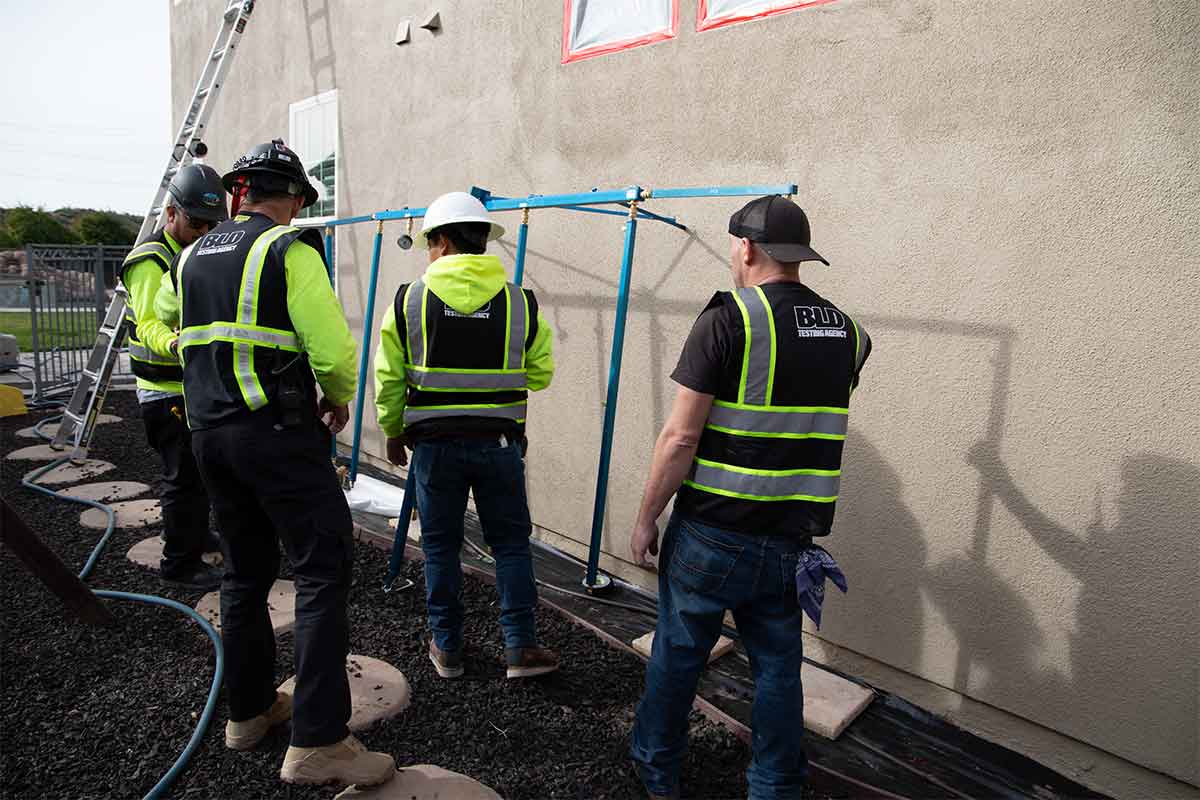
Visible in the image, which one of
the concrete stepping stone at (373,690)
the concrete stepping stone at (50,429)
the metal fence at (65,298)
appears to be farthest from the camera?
the metal fence at (65,298)

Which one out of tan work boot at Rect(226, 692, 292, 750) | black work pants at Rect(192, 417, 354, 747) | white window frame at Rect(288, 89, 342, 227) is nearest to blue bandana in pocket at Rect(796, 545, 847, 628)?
black work pants at Rect(192, 417, 354, 747)

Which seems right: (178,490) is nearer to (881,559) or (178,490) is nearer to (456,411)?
(456,411)

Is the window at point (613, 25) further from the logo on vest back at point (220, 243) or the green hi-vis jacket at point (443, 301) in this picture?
the logo on vest back at point (220, 243)

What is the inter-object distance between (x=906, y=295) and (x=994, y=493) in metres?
0.87

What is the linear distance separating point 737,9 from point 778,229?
1874mm

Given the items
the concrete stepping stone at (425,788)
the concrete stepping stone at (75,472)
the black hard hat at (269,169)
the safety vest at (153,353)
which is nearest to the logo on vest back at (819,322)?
the black hard hat at (269,169)

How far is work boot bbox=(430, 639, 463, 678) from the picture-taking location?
3.05 m

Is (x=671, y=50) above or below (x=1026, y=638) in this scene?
above

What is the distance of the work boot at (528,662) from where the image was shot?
299cm

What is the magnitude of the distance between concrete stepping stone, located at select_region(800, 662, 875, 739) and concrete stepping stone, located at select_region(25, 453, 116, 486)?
561 cm

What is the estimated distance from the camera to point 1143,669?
2488 mm

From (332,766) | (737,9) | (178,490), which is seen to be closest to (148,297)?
(178,490)

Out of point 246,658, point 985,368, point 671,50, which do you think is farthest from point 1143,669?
point 671,50

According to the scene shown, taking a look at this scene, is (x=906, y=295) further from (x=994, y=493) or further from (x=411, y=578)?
(x=411, y=578)
